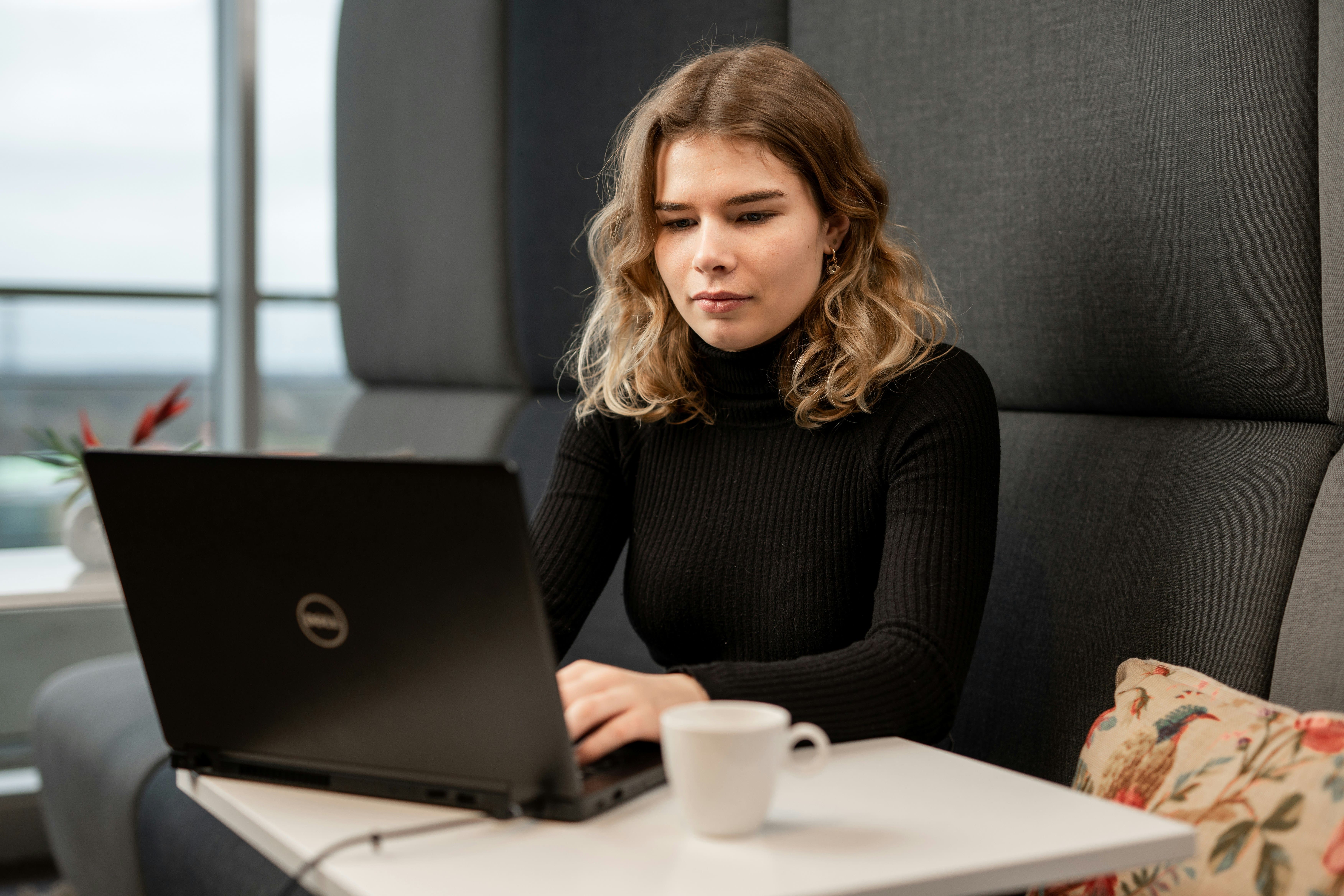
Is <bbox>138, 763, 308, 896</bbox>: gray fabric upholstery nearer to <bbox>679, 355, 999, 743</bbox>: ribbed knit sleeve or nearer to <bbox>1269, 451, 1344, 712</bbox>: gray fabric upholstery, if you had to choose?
<bbox>679, 355, 999, 743</bbox>: ribbed knit sleeve

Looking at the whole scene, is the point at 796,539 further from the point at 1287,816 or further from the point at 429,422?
the point at 429,422

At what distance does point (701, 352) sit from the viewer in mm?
1376

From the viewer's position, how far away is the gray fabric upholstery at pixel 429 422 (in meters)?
2.50

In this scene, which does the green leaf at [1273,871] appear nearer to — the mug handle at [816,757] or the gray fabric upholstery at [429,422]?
the mug handle at [816,757]

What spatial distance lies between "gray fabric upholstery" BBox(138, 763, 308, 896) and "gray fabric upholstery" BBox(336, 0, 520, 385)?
1147 mm

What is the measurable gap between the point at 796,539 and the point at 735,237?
12.5 inches

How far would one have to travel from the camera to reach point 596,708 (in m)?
0.81

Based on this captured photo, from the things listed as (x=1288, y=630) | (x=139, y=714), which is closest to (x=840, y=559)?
(x=1288, y=630)

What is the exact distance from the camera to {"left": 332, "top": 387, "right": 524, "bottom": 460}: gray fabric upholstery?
2498 millimetres

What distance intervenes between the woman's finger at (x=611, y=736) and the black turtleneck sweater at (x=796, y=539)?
95 millimetres

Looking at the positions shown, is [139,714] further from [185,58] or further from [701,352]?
[185,58]

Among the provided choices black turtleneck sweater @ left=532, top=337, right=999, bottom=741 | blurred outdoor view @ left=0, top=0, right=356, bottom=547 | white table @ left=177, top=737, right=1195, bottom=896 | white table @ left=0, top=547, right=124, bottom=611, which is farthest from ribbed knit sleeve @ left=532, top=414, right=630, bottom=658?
blurred outdoor view @ left=0, top=0, right=356, bottom=547

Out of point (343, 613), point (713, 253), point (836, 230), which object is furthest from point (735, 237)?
point (343, 613)

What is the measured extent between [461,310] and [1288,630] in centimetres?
187
